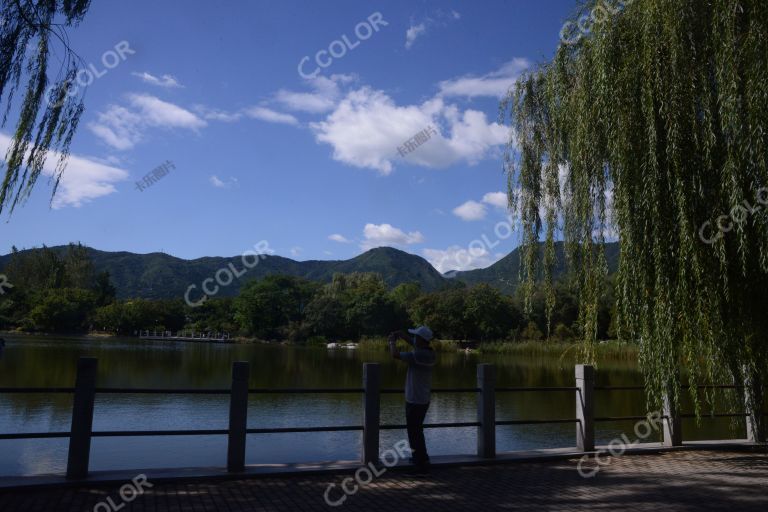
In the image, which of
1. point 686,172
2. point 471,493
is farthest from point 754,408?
point 471,493

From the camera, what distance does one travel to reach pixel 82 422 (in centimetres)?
580

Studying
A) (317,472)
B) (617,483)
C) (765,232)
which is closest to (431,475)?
(317,472)

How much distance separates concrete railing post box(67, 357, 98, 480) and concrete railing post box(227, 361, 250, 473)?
1383 millimetres

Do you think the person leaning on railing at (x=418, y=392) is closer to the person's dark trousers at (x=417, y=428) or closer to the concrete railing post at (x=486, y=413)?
the person's dark trousers at (x=417, y=428)

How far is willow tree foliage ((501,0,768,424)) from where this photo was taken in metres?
6.42

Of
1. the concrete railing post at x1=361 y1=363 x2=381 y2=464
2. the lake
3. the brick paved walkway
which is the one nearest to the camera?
the brick paved walkway

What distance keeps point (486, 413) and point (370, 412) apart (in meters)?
1.62

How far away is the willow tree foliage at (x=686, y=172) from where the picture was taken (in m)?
6.42

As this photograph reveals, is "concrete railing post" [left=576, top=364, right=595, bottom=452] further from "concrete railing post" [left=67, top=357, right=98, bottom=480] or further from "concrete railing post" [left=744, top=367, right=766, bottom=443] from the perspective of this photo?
"concrete railing post" [left=67, top=357, right=98, bottom=480]

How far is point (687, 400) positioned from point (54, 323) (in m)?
79.3

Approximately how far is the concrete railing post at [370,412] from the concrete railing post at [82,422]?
2.92m

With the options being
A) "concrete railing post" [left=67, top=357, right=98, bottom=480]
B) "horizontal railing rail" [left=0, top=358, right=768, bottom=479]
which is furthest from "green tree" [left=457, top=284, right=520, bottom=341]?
"concrete railing post" [left=67, top=357, right=98, bottom=480]

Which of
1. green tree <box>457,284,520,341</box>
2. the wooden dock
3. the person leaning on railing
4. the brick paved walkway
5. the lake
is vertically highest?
green tree <box>457,284,520,341</box>

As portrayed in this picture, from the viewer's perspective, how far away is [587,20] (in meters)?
8.95
